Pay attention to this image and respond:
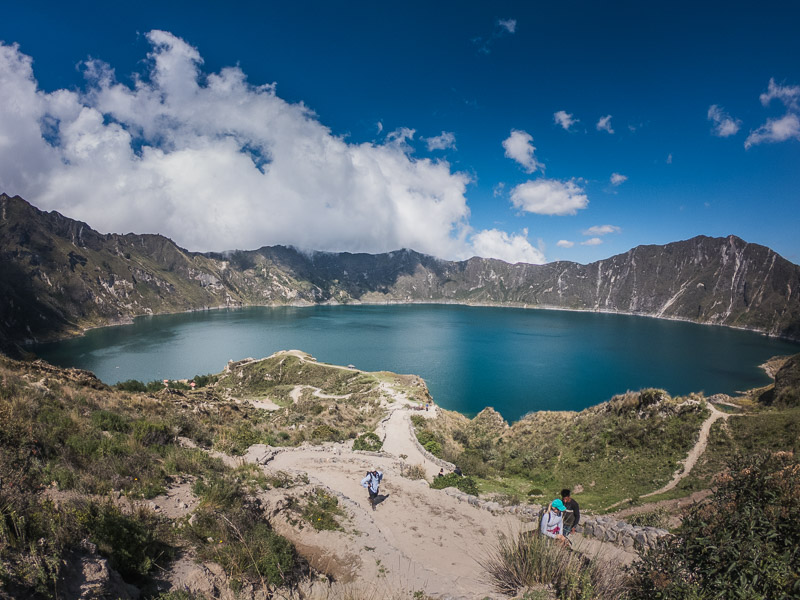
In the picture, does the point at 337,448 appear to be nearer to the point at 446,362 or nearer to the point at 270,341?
the point at 446,362

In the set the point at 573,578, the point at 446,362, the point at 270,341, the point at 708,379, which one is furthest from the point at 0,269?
the point at 708,379

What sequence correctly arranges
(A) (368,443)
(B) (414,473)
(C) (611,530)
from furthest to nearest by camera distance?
(A) (368,443)
(B) (414,473)
(C) (611,530)

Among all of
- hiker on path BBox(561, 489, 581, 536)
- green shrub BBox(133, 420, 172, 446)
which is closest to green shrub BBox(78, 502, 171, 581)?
green shrub BBox(133, 420, 172, 446)

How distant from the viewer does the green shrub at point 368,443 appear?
22562 mm

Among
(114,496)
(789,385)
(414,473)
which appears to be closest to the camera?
(114,496)

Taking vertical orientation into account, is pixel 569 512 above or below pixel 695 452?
above

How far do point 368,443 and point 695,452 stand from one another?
19316 mm

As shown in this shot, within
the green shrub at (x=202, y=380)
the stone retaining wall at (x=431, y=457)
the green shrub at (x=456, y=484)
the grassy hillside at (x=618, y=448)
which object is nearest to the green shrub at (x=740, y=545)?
the green shrub at (x=456, y=484)

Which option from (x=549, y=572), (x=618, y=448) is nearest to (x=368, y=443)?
(x=618, y=448)

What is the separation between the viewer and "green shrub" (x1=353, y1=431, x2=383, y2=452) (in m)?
22.6

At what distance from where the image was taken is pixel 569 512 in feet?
35.3

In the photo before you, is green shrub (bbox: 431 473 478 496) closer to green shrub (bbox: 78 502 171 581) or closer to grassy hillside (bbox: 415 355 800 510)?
grassy hillside (bbox: 415 355 800 510)

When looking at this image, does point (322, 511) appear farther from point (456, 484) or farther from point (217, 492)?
point (456, 484)

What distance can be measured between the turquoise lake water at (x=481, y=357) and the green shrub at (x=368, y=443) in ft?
129
